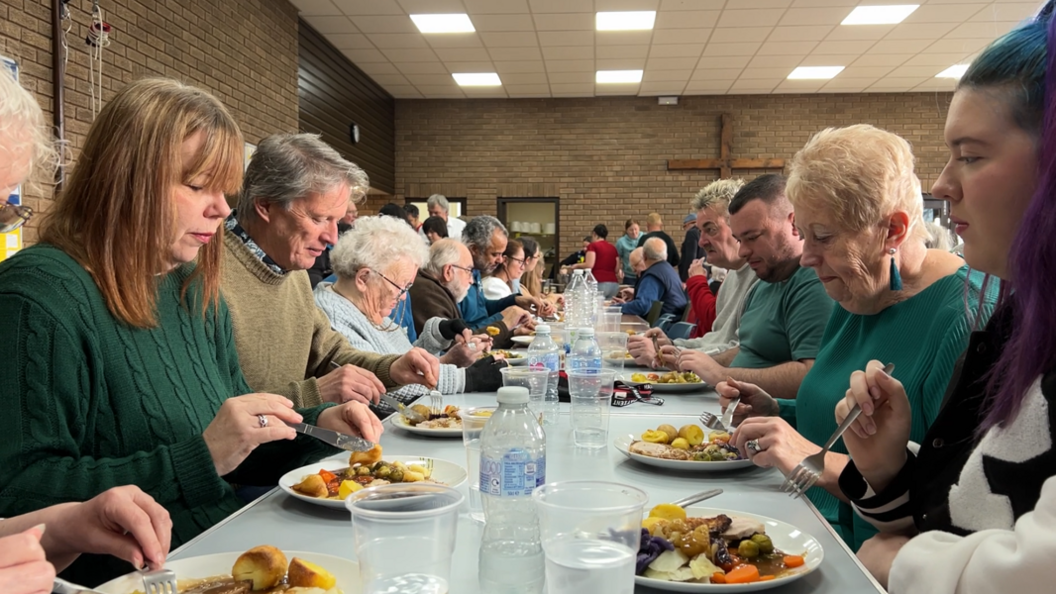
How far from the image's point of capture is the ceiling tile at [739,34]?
820 centimetres

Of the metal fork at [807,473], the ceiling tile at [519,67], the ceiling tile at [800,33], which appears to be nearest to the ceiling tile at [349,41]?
the ceiling tile at [519,67]

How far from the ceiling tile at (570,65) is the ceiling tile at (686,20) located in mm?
1555

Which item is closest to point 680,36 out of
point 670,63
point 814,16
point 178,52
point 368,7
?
point 670,63

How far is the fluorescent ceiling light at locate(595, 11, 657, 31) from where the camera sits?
307 inches

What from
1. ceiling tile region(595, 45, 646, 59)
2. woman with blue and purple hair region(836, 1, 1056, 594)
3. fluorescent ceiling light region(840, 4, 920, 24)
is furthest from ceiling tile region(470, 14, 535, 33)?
woman with blue and purple hair region(836, 1, 1056, 594)

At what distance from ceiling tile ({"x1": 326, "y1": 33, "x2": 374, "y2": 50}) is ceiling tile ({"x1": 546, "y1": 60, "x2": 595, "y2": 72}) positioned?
2.35 m

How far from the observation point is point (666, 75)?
10266 mm

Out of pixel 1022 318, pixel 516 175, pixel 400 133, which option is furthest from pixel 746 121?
pixel 1022 318

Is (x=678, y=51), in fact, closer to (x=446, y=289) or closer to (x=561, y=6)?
(x=561, y=6)

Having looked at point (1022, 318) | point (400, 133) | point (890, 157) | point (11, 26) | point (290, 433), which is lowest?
point (290, 433)

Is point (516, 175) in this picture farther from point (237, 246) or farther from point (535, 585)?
point (535, 585)

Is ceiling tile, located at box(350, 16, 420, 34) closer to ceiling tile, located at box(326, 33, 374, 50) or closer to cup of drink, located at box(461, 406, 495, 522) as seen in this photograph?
ceiling tile, located at box(326, 33, 374, 50)

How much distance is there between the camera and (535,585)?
99 centimetres

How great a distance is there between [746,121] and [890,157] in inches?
404
